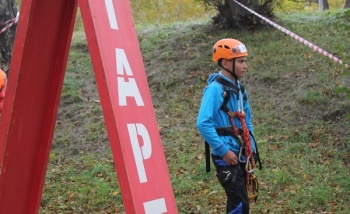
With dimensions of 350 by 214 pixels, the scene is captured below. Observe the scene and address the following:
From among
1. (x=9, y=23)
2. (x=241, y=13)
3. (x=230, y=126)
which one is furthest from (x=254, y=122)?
(x=230, y=126)

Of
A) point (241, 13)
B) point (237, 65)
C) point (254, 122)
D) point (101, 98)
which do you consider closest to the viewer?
Answer: point (101, 98)

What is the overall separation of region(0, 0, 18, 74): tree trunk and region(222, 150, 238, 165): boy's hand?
9.80 feet

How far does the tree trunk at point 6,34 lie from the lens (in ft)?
22.5

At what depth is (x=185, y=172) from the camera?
8.10 meters

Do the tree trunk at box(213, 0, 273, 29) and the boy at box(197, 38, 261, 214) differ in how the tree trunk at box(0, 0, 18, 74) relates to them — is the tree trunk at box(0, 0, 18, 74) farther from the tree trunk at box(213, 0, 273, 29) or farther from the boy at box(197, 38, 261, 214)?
the tree trunk at box(213, 0, 273, 29)

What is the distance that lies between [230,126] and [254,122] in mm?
4170

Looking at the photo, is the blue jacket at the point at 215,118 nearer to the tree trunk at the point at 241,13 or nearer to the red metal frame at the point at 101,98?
the red metal frame at the point at 101,98

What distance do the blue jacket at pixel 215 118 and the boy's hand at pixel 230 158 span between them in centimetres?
3

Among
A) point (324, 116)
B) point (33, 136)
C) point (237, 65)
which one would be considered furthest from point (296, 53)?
point (33, 136)

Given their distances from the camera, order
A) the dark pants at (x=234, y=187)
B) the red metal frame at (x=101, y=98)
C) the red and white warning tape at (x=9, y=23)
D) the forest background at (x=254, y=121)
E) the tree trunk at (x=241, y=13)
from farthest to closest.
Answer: the tree trunk at (x=241, y=13) → the forest background at (x=254, y=121) → the red and white warning tape at (x=9, y=23) → the dark pants at (x=234, y=187) → the red metal frame at (x=101, y=98)

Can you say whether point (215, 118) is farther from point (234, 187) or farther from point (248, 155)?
point (234, 187)

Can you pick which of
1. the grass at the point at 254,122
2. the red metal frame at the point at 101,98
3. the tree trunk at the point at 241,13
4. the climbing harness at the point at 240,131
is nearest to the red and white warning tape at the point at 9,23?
the grass at the point at 254,122

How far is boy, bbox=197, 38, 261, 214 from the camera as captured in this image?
5.06 metres

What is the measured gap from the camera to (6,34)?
6.88 metres
